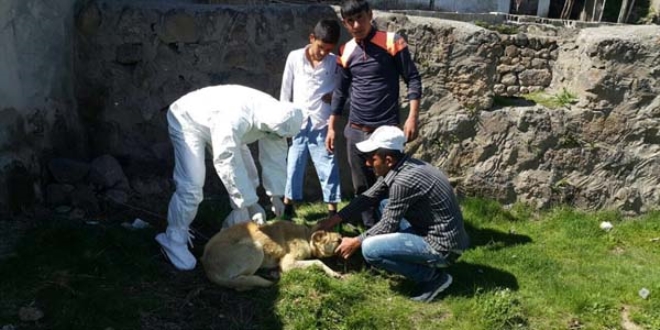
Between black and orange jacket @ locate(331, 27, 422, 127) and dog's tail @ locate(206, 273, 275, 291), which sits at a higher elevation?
black and orange jacket @ locate(331, 27, 422, 127)

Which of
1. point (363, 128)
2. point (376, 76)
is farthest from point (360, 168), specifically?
point (376, 76)

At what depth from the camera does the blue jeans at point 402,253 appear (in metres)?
4.22

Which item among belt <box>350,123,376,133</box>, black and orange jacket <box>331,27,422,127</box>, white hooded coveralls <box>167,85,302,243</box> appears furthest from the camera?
belt <box>350,123,376,133</box>

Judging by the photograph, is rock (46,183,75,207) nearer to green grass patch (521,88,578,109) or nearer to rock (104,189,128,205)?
rock (104,189,128,205)

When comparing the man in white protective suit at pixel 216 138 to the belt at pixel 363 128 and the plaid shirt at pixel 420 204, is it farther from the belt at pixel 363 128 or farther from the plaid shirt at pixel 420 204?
the plaid shirt at pixel 420 204

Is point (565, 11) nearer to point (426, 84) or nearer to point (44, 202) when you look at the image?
point (426, 84)

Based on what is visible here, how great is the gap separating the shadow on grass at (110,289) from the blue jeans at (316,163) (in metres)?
0.96

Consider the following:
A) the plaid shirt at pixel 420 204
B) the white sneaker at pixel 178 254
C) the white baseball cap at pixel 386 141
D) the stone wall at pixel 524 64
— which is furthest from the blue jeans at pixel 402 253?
the stone wall at pixel 524 64

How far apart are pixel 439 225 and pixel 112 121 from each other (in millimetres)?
3417

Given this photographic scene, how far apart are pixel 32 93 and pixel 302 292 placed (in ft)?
9.91

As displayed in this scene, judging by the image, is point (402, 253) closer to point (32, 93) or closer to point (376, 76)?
point (376, 76)

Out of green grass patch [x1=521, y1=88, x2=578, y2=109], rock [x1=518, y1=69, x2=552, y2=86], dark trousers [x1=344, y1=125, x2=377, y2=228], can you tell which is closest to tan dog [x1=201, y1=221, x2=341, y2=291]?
dark trousers [x1=344, y1=125, x2=377, y2=228]

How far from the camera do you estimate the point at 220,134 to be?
4270 mm

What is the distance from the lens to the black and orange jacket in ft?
15.8
